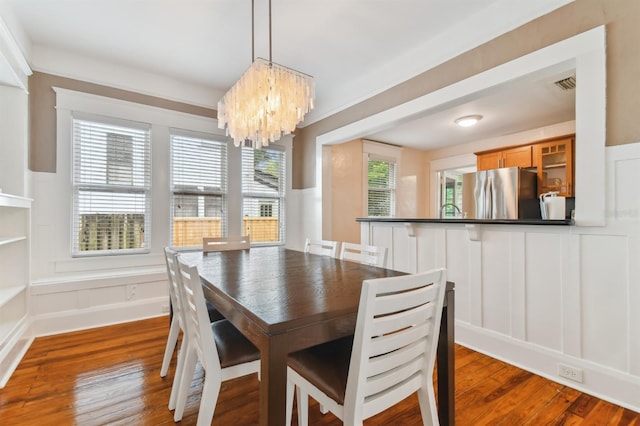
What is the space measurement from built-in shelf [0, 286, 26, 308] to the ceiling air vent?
510cm

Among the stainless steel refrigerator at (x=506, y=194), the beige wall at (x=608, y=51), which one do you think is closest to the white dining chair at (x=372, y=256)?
the beige wall at (x=608, y=51)

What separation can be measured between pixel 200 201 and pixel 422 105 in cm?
278

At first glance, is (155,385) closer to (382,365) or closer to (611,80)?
(382,365)

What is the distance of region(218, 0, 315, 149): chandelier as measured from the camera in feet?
6.48

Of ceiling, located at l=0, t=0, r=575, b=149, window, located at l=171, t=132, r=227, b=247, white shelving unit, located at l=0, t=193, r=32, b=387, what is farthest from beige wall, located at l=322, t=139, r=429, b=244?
white shelving unit, located at l=0, t=193, r=32, b=387

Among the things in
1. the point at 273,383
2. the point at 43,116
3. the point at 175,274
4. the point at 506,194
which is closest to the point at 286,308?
the point at 273,383

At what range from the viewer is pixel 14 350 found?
223 cm

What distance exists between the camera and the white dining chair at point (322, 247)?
8.39ft

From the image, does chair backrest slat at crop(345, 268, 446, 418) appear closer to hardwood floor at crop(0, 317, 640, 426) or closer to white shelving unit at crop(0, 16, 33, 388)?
hardwood floor at crop(0, 317, 640, 426)

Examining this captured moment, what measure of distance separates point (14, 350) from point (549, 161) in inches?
249

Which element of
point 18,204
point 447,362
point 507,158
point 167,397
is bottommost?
point 167,397

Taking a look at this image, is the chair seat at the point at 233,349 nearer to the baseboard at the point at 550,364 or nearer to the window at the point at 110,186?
the baseboard at the point at 550,364

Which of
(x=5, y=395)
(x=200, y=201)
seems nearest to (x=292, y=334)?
(x=5, y=395)

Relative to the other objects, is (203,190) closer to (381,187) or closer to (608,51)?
(381,187)
